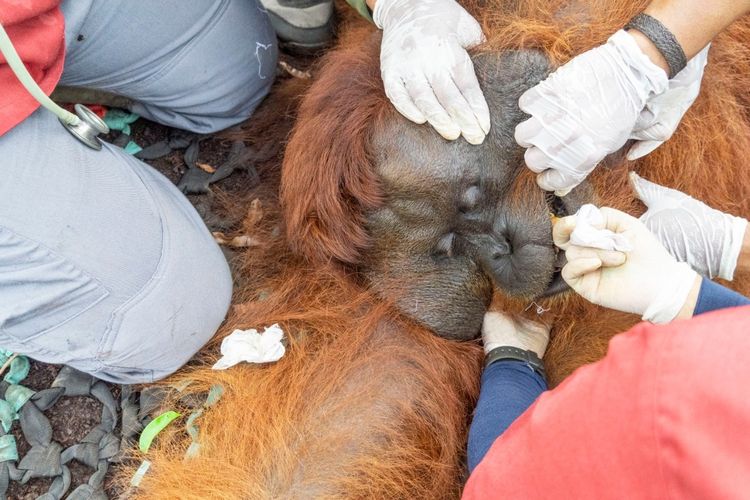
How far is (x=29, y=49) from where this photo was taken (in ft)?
5.21

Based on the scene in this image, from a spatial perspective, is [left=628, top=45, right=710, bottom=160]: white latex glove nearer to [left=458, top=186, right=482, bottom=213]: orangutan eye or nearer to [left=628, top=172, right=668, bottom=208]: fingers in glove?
[left=628, top=172, right=668, bottom=208]: fingers in glove

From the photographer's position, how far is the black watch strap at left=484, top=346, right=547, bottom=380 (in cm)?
176

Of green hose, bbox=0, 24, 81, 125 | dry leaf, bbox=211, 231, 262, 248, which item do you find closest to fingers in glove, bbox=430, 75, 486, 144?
dry leaf, bbox=211, 231, 262, 248

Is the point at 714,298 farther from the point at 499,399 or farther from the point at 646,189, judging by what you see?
the point at 499,399

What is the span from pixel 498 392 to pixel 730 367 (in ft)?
2.83

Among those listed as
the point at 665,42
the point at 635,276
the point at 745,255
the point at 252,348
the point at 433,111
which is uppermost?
the point at 665,42

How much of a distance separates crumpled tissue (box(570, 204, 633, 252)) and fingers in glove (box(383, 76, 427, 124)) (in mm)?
452

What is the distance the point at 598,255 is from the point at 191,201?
1426mm

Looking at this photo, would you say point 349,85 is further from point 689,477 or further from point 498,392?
point 689,477

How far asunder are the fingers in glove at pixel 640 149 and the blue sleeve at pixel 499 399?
648 millimetres

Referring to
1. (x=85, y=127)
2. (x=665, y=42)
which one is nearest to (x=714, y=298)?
(x=665, y=42)

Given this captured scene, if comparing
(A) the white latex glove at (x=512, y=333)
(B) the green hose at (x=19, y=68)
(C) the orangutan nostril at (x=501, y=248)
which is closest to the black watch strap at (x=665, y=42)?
(C) the orangutan nostril at (x=501, y=248)

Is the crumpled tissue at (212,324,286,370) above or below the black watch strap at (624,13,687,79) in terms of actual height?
below

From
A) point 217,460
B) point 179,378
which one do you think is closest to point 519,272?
point 217,460
